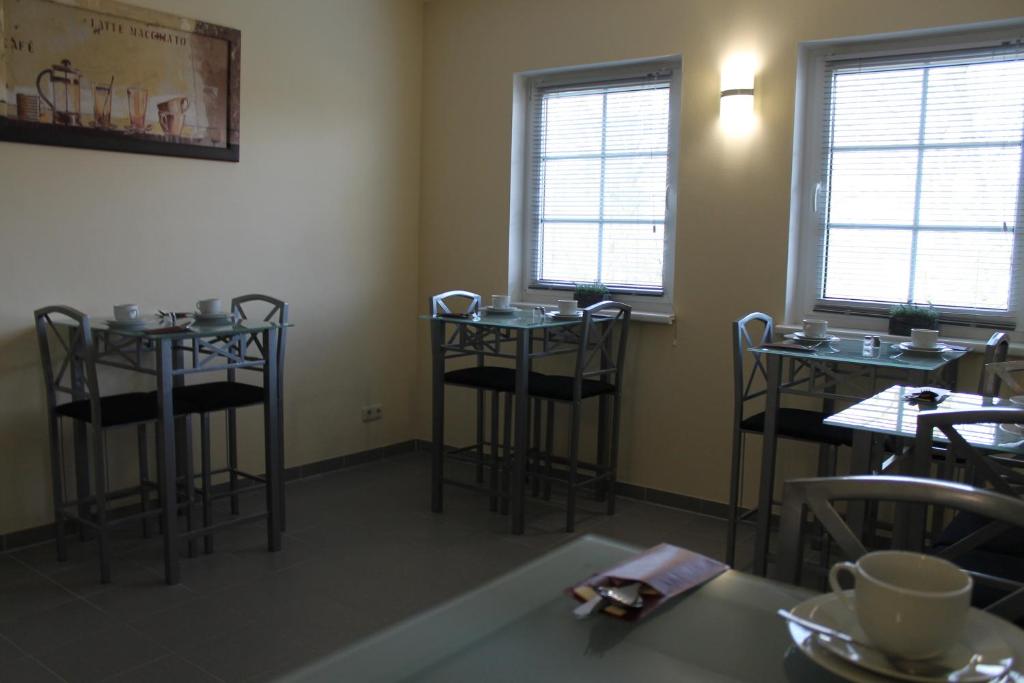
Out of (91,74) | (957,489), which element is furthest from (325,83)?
(957,489)

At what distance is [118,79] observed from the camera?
3434mm

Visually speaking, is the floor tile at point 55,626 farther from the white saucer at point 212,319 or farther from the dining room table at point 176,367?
the white saucer at point 212,319

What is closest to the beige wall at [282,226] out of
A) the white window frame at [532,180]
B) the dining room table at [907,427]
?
the white window frame at [532,180]

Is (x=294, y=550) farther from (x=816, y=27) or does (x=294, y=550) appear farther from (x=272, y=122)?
(x=816, y=27)

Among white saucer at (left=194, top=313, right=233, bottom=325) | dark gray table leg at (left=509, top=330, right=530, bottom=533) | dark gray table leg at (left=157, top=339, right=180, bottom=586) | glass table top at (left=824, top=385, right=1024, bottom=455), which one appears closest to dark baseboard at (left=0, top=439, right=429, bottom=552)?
dark gray table leg at (left=157, top=339, right=180, bottom=586)

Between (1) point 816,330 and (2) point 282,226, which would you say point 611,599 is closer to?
(1) point 816,330

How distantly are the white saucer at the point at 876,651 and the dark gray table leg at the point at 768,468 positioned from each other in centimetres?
202

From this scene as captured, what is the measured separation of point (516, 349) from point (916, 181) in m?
1.82

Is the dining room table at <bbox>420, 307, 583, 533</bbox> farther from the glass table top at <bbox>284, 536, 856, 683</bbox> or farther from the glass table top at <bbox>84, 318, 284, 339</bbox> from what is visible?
the glass table top at <bbox>284, 536, 856, 683</bbox>

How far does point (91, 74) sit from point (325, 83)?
3.96ft

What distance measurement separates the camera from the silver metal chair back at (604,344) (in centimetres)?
360

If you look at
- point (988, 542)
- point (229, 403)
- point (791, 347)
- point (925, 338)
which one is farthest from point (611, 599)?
point (229, 403)

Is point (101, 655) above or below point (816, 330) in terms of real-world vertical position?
below

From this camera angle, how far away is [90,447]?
3.48m
